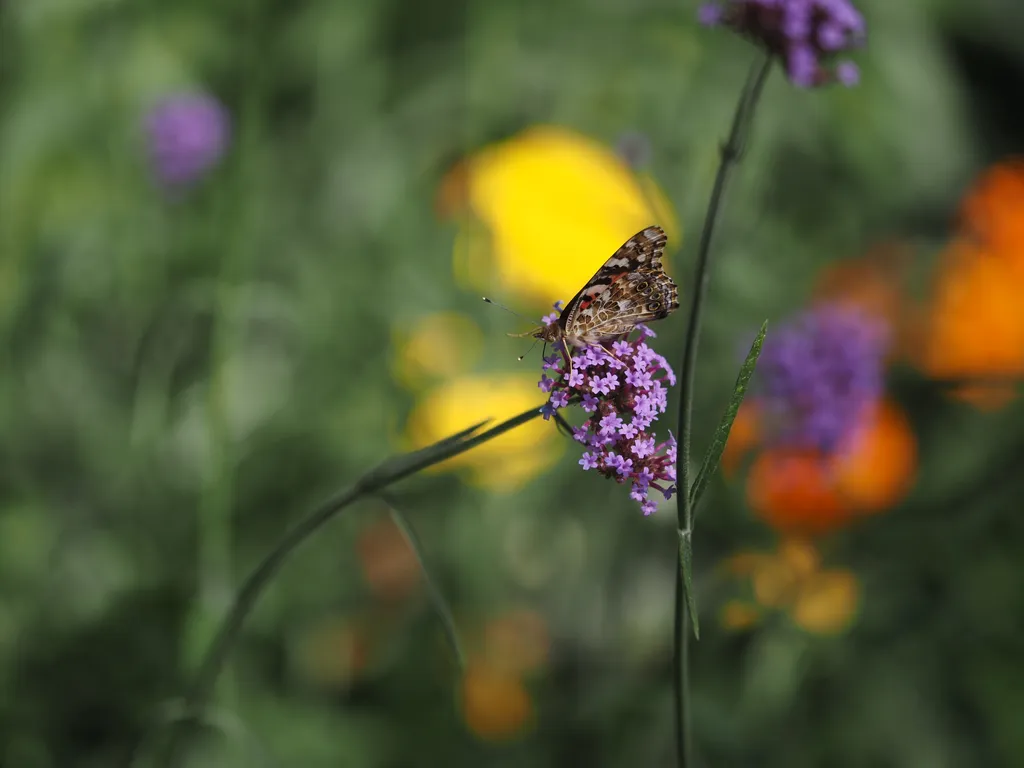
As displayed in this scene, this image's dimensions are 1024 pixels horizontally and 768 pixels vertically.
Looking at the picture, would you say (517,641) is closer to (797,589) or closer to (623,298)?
(797,589)

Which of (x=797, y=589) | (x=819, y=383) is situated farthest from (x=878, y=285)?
(x=797, y=589)

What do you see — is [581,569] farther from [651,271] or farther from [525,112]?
[525,112]

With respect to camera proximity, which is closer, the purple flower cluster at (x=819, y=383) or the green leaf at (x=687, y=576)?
the green leaf at (x=687, y=576)

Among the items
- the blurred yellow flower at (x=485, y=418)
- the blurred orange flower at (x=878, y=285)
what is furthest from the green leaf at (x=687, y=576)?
the blurred orange flower at (x=878, y=285)

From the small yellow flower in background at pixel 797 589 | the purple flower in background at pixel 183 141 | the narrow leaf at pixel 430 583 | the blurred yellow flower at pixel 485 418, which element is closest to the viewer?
the narrow leaf at pixel 430 583

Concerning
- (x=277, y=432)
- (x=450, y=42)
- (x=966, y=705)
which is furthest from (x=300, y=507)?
(x=450, y=42)

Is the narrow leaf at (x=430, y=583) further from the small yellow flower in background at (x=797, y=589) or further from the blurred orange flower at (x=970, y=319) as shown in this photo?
the blurred orange flower at (x=970, y=319)

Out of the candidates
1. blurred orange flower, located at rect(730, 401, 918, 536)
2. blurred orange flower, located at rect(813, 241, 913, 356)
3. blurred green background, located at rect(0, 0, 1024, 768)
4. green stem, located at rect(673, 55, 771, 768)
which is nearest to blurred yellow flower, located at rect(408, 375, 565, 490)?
blurred green background, located at rect(0, 0, 1024, 768)
